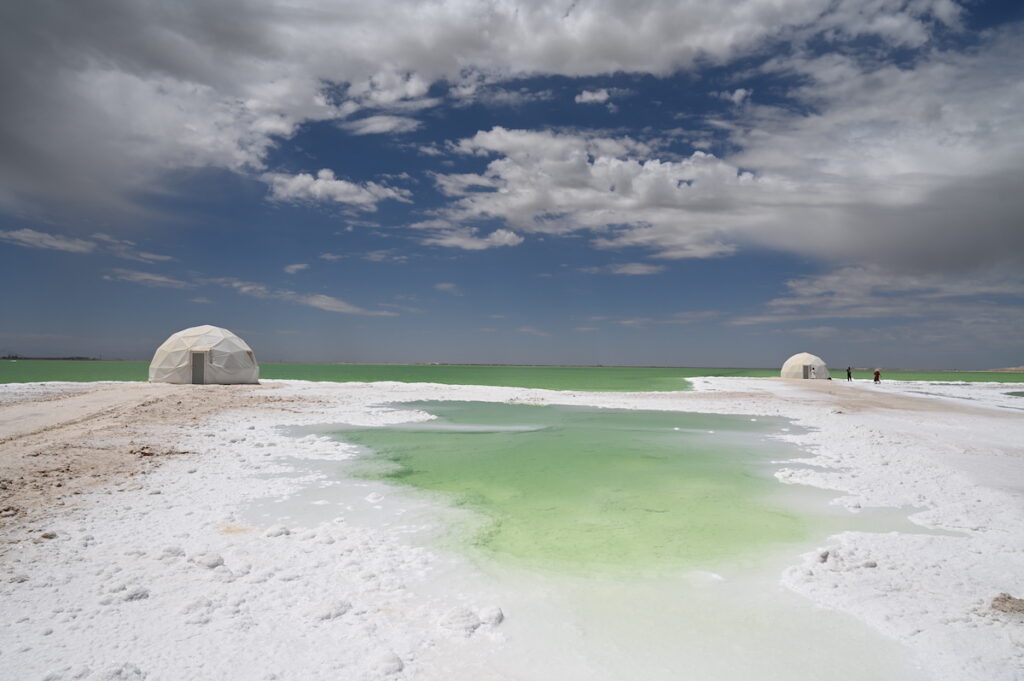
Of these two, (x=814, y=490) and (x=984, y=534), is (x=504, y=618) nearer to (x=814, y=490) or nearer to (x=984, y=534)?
(x=984, y=534)

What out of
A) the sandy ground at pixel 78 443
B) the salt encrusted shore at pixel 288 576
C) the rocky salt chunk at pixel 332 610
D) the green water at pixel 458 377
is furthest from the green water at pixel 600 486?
the green water at pixel 458 377

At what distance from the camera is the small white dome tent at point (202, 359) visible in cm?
3984

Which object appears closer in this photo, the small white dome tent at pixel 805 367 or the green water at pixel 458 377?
the green water at pixel 458 377

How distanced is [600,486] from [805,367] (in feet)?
217

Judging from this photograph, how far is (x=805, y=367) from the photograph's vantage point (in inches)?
2704

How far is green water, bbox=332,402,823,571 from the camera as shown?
7734mm

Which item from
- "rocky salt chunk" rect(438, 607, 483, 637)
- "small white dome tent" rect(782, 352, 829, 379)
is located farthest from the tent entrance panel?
"small white dome tent" rect(782, 352, 829, 379)

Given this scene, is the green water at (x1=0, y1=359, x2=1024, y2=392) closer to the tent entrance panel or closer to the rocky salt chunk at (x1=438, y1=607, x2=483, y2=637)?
the tent entrance panel

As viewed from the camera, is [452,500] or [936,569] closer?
[936,569]

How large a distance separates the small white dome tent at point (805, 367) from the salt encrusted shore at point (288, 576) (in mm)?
59906

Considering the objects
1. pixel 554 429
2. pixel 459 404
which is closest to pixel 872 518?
pixel 554 429

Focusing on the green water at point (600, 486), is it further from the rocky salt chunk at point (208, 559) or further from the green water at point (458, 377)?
the green water at point (458, 377)

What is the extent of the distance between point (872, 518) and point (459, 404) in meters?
24.8

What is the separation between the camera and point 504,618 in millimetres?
5352
